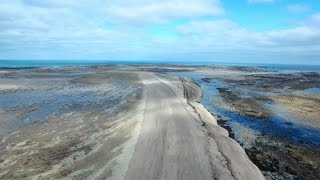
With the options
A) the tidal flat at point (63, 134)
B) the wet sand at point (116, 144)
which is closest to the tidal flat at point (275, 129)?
the wet sand at point (116, 144)

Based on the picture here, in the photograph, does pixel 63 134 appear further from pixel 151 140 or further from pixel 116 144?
pixel 151 140

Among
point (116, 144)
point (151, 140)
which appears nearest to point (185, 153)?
point (151, 140)

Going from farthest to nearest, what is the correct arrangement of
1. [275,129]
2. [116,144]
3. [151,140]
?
1. [275,129]
2. [151,140]
3. [116,144]

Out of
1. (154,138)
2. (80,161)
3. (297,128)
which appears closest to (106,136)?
(154,138)

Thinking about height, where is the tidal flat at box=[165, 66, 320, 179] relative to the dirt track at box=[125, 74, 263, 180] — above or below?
below

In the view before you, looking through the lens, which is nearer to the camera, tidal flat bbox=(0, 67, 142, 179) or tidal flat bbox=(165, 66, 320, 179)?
tidal flat bbox=(0, 67, 142, 179)

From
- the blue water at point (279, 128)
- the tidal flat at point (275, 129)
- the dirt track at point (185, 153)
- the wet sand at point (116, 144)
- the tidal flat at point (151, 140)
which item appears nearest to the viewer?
the dirt track at point (185, 153)

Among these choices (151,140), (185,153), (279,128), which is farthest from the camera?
(279,128)

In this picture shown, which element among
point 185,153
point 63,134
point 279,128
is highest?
point 185,153

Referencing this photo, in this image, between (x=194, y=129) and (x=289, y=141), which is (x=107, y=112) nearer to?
(x=194, y=129)

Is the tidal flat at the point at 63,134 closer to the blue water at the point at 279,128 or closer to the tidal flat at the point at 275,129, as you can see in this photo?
the tidal flat at the point at 275,129

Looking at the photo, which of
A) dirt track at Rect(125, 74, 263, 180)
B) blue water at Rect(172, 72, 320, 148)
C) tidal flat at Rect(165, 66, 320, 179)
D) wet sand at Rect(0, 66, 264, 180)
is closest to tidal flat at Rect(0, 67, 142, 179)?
wet sand at Rect(0, 66, 264, 180)

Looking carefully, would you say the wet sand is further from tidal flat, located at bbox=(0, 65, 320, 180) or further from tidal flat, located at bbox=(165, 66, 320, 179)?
tidal flat, located at bbox=(165, 66, 320, 179)
